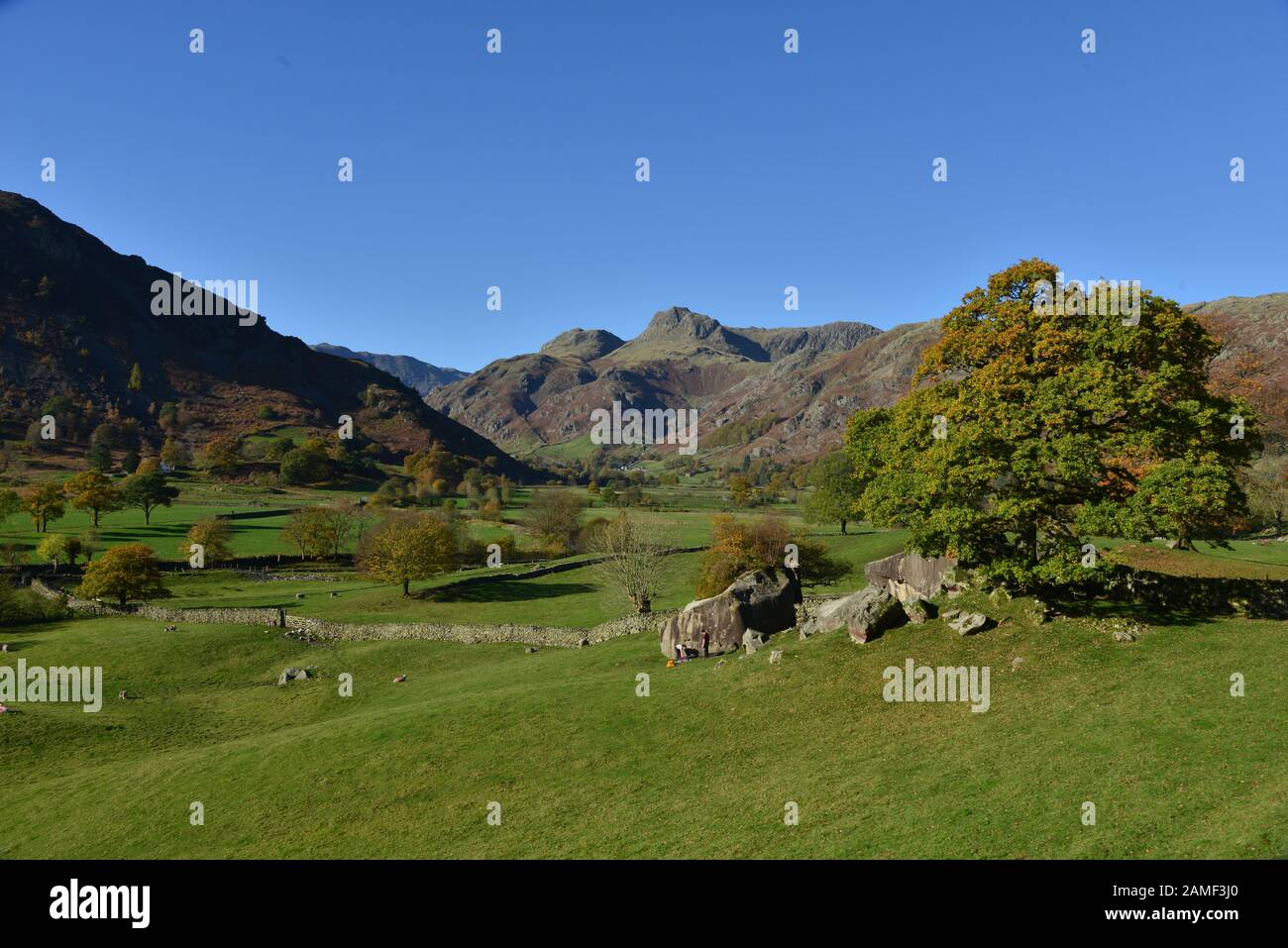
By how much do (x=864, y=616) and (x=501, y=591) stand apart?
58.3m

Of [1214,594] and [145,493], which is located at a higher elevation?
[145,493]

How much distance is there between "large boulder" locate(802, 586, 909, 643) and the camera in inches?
1292

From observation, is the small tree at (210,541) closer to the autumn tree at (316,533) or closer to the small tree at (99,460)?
the autumn tree at (316,533)

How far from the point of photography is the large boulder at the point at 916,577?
37562 millimetres

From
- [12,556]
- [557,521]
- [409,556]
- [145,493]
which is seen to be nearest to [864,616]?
[409,556]

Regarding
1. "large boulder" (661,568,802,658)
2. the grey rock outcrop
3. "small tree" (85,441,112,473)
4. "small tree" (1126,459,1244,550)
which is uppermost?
"small tree" (85,441,112,473)

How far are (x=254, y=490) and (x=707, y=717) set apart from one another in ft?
610

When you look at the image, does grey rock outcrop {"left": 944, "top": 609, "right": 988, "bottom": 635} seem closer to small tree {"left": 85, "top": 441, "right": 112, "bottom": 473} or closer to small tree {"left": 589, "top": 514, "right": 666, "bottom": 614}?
small tree {"left": 589, "top": 514, "right": 666, "bottom": 614}

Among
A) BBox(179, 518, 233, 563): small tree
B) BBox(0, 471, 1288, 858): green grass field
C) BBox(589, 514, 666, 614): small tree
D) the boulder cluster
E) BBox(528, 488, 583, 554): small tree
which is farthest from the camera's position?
BBox(528, 488, 583, 554): small tree

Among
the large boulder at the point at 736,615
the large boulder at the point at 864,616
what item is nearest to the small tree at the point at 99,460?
the large boulder at the point at 736,615

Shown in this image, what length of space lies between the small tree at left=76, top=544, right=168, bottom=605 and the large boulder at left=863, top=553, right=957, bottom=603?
255 ft

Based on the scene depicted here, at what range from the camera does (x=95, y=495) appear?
391 ft

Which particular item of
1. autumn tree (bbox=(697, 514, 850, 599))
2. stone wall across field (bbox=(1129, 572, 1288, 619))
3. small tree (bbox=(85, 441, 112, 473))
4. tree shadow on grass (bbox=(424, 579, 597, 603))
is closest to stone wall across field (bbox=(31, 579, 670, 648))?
autumn tree (bbox=(697, 514, 850, 599))

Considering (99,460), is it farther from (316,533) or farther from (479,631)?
(479,631)
